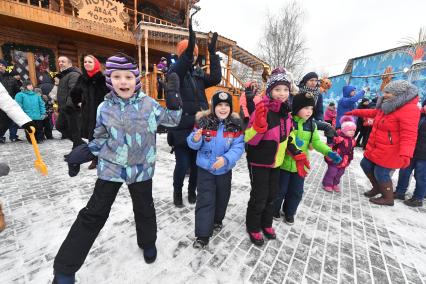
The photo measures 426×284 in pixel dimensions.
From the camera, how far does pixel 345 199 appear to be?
357 centimetres

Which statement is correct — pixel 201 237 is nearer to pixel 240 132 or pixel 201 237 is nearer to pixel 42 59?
pixel 240 132

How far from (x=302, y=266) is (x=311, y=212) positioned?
1.19m

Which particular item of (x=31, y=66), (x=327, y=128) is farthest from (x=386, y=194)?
(x=31, y=66)

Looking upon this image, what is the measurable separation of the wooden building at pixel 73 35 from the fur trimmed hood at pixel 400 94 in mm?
6914

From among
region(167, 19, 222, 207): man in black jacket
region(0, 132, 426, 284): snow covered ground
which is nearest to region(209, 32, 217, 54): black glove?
region(167, 19, 222, 207): man in black jacket

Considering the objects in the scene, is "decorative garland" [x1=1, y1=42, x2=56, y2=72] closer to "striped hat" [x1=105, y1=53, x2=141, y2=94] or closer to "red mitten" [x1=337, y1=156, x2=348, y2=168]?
"striped hat" [x1=105, y1=53, x2=141, y2=94]

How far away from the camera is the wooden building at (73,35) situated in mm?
8297

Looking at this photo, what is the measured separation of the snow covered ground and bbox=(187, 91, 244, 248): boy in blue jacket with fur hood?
309mm

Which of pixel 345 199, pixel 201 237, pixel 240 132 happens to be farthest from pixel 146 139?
pixel 345 199

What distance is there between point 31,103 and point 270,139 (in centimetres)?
745

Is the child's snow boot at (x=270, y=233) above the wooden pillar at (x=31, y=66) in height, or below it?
below

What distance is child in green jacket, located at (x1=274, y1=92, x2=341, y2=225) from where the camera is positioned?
2404 mm

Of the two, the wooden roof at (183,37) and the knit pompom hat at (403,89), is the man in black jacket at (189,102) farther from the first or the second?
the wooden roof at (183,37)

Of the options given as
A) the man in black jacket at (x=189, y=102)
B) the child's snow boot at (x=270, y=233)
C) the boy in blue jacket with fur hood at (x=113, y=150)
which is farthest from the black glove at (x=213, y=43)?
the child's snow boot at (x=270, y=233)
